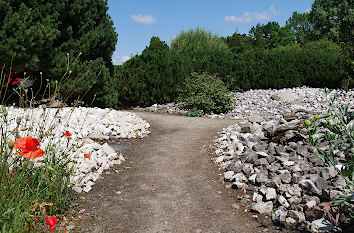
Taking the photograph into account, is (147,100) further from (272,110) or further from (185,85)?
Answer: (272,110)

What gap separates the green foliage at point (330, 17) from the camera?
36.0 metres

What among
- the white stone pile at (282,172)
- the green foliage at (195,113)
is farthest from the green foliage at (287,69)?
the white stone pile at (282,172)

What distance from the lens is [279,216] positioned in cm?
332

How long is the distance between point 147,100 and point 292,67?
6482 mm

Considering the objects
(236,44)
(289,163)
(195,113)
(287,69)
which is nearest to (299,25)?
(236,44)

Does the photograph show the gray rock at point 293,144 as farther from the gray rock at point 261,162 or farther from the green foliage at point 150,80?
the green foliage at point 150,80

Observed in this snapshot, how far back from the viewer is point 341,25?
121ft

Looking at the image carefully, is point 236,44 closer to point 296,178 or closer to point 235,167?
point 235,167

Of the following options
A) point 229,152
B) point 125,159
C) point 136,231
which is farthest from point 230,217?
point 125,159

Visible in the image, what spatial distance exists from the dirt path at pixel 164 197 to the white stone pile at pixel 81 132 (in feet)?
0.70

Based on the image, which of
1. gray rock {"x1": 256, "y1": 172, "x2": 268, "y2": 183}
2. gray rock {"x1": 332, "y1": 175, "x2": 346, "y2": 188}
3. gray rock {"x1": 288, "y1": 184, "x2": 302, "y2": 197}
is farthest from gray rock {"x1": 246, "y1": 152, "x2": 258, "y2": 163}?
gray rock {"x1": 332, "y1": 175, "x2": 346, "y2": 188}

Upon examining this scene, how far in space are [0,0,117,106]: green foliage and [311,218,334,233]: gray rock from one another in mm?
5952

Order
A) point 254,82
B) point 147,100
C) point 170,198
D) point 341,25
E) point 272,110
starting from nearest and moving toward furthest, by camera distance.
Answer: point 170,198
point 272,110
point 147,100
point 254,82
point 341,25

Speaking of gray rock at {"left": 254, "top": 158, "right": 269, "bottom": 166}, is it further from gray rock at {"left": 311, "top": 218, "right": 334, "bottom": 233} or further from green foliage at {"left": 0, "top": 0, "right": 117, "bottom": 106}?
green foliage at {"left": 0, "top": 0, "right": 117, "bottom": 106}
